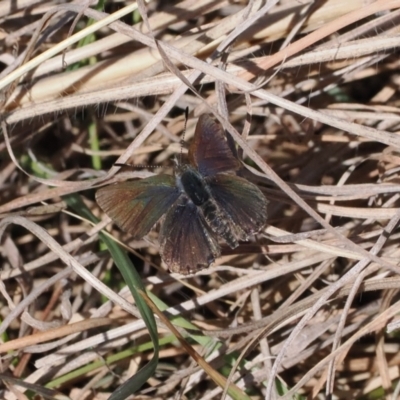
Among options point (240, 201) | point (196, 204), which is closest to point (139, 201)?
point (196, 204)

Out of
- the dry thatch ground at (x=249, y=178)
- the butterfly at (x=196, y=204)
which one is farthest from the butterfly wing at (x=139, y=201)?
the dry thatch ground at (x=249, y=178)

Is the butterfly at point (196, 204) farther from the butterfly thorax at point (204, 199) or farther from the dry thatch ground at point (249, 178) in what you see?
the dry thatch ground at point (249, 178)

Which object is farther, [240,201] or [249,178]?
[249,178]

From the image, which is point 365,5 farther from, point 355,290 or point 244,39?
point 355,290

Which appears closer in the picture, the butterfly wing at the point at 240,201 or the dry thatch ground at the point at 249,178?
the butterfly wing at the point at 240,201

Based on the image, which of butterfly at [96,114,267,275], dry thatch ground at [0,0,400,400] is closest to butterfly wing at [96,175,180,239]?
butterfly at [96,114,267,275]

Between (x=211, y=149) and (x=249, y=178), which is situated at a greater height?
(x=211, y=149)

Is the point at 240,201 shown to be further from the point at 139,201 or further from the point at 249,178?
the point at 139,201
